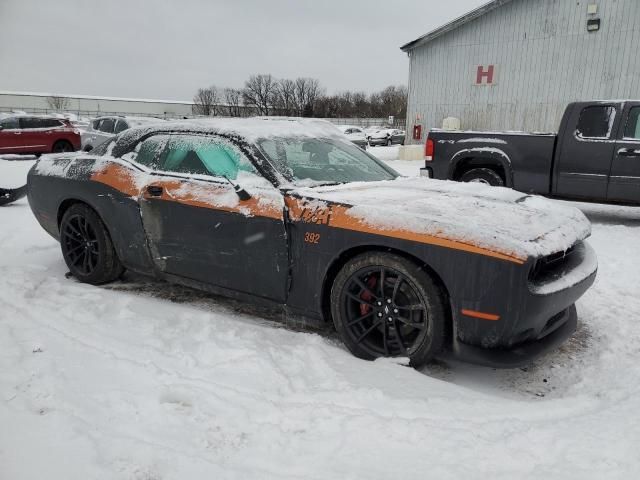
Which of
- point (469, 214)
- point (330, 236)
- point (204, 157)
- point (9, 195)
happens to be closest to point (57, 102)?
point (9, 195)

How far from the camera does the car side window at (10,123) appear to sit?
56.6 feet

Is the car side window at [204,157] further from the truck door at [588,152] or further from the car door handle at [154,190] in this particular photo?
the truck door at [588,152]

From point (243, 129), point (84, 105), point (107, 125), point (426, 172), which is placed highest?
point (84, 105)

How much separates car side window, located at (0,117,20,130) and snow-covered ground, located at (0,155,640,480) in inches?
645

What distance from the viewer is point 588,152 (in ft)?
23.2

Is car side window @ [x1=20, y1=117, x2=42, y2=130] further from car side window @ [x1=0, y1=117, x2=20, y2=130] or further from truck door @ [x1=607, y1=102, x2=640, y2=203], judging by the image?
truck door @ [x1=607, y1=102, x2=640, y2=203]

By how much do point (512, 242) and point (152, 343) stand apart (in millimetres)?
2194

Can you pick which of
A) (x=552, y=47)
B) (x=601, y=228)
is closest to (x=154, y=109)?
(x=552, y=47)

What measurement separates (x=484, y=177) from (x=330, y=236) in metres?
5.42

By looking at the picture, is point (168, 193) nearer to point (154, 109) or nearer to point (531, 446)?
point (531, 446)

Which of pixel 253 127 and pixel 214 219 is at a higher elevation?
pixel 253 127

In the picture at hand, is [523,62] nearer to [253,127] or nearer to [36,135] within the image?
[253,127]

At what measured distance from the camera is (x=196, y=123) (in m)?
3.92

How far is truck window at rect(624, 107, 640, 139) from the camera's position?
22.5 feet
